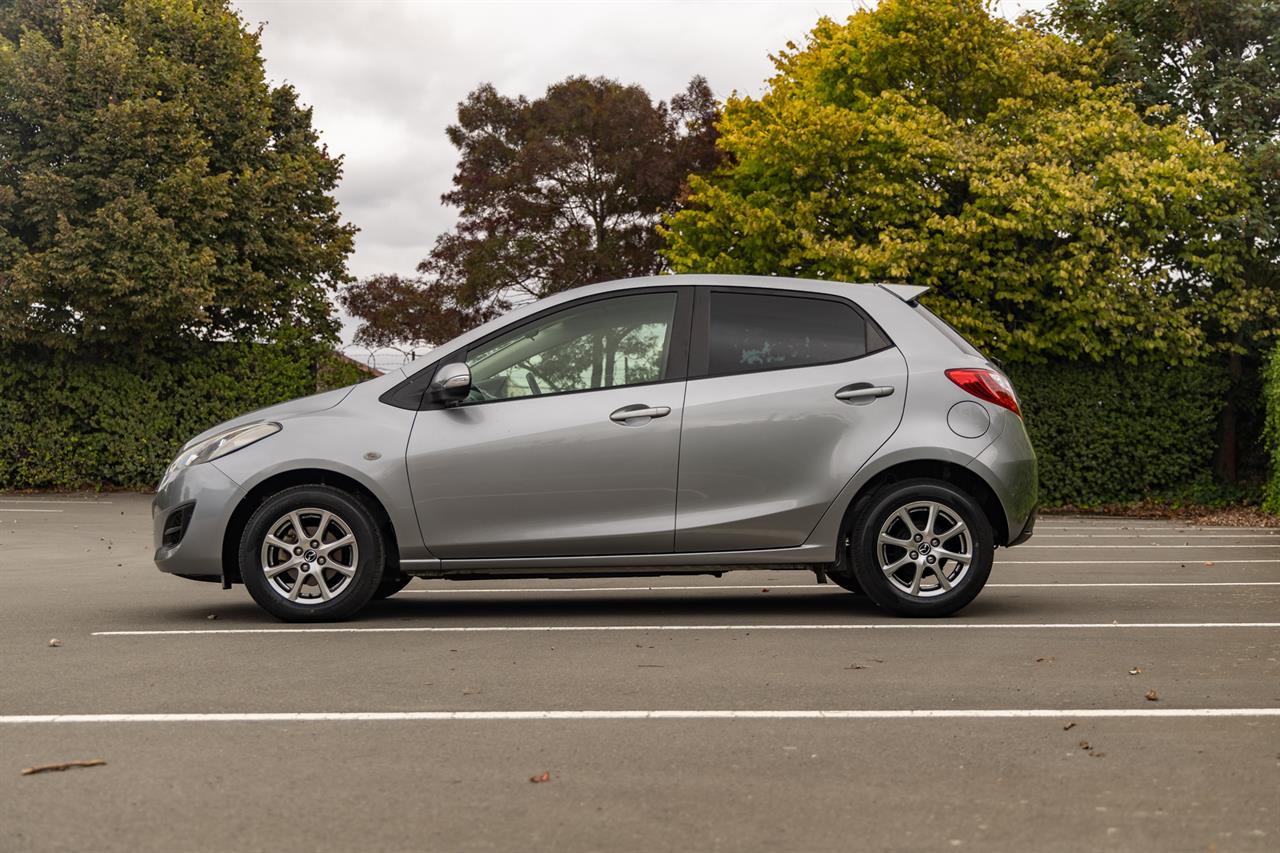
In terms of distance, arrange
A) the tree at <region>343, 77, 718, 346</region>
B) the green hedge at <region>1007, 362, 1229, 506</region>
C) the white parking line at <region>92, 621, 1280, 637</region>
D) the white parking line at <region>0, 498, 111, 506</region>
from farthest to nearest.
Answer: the tree at <region>343, 77, 718, 346</region> → the green hedge at <region>1007, 362, 1229, 506</region> → the white parking line at <region>0, 498, 111, 506</region> → the white parking line at <region>92, 621, 1280, 637</region>

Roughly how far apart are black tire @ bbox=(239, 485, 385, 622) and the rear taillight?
11.0 feet

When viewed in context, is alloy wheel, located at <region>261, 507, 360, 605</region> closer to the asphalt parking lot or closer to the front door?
the asphalt parking lot

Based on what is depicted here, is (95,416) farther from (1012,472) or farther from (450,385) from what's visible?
(1012,472)

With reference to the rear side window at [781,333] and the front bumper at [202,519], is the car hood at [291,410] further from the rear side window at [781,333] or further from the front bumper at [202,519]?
the rear side window at [781,333]

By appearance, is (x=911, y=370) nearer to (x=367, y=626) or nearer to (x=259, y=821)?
Answer: (x=367, y=626)

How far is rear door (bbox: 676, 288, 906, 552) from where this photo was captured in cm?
821

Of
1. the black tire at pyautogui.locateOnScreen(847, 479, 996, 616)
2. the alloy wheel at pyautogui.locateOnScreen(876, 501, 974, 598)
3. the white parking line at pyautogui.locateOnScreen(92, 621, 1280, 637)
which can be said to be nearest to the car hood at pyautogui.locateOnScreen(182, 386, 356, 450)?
the white parking line at pyautogui.locateOnScreen(92, 621, 1280, 637)

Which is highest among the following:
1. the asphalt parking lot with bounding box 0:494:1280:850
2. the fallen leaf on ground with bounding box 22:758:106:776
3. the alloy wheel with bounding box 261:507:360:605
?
the alloy wheel with bounding box 261:507:360:605

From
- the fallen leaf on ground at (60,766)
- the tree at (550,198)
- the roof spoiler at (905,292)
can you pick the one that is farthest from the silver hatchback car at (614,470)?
the tree at (550,198)

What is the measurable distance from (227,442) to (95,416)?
59.2ft

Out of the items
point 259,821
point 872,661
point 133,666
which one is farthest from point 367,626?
point 259,821

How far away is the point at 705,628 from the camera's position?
320 inches

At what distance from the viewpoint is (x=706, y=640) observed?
7.65m

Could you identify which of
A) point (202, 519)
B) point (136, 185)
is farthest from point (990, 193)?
point (202, 519)
